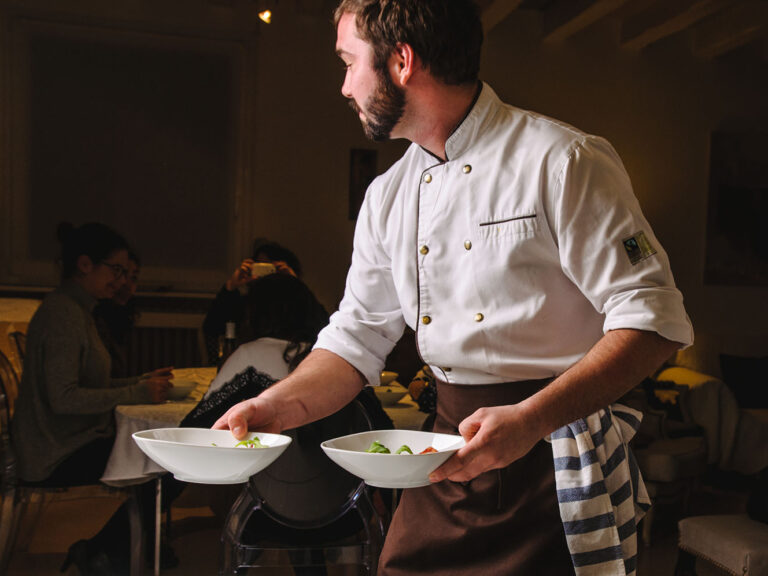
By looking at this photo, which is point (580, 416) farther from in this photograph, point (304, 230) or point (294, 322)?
point (304, 230)

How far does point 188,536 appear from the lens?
12.5ft

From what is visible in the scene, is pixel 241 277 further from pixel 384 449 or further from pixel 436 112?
pixel 384 449

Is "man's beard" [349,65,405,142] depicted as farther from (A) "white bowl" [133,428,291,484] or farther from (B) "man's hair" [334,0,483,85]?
(A) "white bowl" [133,428,291,484]

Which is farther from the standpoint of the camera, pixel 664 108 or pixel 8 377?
pixel 664 108

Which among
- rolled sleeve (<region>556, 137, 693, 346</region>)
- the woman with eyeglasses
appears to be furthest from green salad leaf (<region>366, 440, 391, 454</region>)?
the woman with eyeglasses

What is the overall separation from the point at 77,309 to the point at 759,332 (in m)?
5.98

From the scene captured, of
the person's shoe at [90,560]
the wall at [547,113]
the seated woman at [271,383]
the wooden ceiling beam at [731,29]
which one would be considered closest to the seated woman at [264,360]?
the seated woman at [271,383]

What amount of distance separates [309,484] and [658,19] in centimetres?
533

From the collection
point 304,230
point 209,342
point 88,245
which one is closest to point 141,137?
point 304,230

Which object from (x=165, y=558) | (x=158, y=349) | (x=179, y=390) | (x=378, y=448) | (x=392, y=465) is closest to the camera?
(x=392, y=465)

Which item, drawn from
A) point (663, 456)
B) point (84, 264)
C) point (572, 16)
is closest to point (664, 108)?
point (572, 16)

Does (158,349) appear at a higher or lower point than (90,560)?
higher

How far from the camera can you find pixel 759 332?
7094 millimetres

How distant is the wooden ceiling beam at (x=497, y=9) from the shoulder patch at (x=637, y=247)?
183 inches
